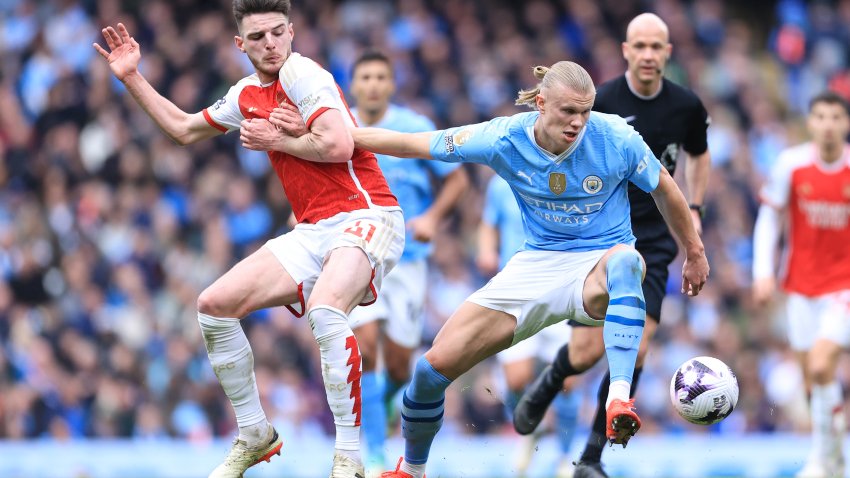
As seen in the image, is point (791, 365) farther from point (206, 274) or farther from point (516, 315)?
point (516, 315)

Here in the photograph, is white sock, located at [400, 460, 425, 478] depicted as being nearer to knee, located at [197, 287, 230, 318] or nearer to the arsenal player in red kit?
the arsenal player in red kit

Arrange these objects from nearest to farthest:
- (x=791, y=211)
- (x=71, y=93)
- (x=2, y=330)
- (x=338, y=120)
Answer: (x=338, y=120)
(x=791, y=211)
(x=2, y=330)
(x=71, y=93)

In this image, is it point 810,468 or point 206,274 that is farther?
point 206,274

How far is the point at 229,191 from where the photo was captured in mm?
16875

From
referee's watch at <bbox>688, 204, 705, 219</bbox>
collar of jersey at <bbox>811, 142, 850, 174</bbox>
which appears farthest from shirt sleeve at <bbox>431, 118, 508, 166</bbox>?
collar of jersey at <bbox>811, 142, 850, 174</bbox>

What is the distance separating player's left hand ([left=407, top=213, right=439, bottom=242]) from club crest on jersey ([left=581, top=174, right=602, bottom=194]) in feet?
7.34

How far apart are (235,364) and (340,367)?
739 mm

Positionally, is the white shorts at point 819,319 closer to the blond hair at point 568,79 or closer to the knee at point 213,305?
the blond hair at point 568,79

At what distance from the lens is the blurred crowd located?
15000 millimetres

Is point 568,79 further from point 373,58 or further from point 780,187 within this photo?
point 780,187

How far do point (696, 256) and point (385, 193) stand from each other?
5.96 ft

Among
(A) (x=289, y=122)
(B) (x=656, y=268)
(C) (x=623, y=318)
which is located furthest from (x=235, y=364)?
(B) (x=656, y=268)

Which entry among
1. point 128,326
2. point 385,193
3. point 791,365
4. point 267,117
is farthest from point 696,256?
point 128,326

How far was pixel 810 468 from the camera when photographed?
10148 millimetres
